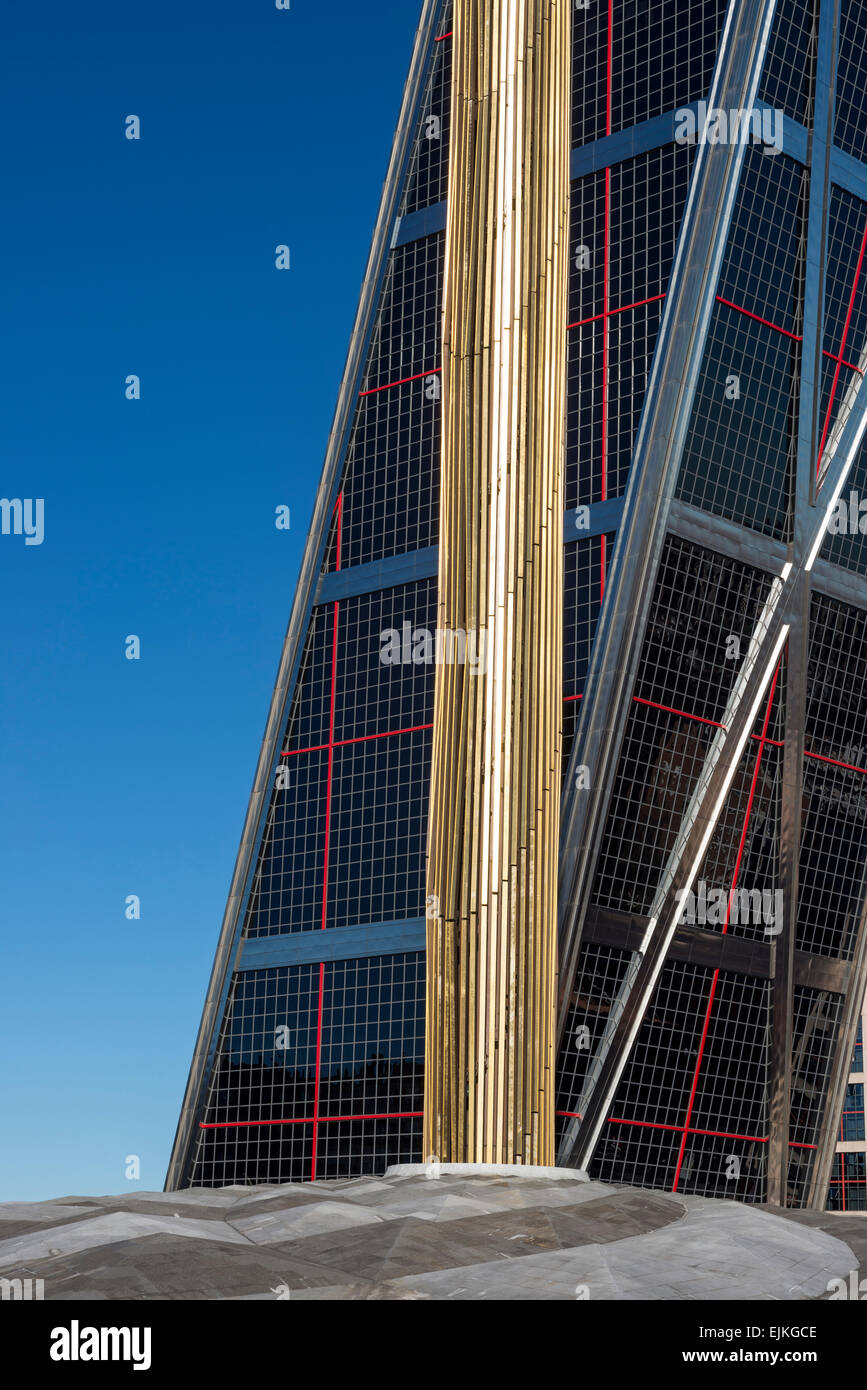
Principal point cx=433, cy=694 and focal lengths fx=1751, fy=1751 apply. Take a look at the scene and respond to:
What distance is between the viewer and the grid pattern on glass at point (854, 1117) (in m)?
120

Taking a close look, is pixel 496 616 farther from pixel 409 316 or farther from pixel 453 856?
pixel 409 316

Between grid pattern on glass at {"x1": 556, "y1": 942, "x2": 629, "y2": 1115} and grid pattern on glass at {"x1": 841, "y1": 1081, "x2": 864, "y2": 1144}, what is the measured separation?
7511cm

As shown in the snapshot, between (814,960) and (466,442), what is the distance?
23566mm

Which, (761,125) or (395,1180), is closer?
(395,1180)

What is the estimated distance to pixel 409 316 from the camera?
197 feet

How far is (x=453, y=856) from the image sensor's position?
37.4 m

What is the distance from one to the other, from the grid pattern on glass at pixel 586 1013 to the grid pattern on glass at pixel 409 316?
21.3 m

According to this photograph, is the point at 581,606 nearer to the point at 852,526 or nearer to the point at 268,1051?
the point at 852,526

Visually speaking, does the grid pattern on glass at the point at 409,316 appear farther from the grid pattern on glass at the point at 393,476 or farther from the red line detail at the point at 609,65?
the red line detail at the point at 609,65

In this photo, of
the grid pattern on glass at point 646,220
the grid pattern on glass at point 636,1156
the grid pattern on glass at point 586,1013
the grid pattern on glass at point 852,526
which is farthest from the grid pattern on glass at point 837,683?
the grid pattern on glass at point 636,1156

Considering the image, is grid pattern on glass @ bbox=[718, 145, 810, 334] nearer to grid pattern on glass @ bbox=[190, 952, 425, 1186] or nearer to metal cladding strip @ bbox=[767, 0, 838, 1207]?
metal cladding strip @ bbox=[767, 0, 838, 1207]

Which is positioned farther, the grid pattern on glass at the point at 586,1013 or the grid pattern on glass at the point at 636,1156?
the grid pattern on glass at the point at 636,1156
